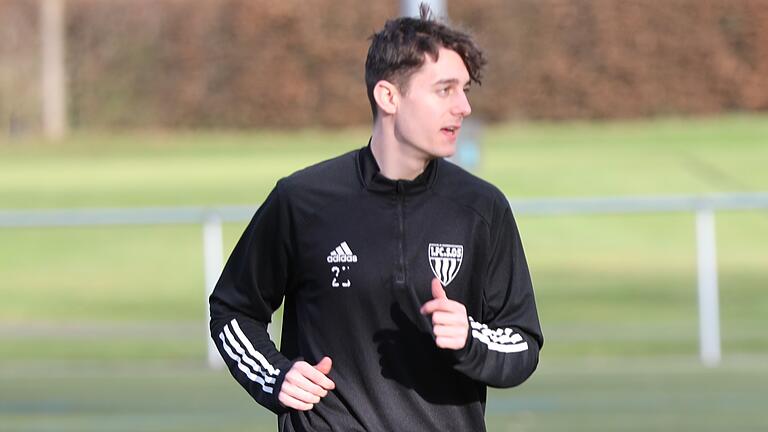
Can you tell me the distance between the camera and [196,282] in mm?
18438

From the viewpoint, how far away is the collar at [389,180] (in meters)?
4.18

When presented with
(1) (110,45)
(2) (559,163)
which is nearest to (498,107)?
(2) (559,163)

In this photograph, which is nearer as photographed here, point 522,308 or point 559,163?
point 522,308

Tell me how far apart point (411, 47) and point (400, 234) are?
1.56ft

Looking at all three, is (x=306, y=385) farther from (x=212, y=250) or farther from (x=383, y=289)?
(x=212, y=250)

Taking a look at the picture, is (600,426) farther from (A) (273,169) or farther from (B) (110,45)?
(B) (110,45)

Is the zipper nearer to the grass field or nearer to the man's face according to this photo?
the man's face

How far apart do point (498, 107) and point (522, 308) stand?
32919 millimetres

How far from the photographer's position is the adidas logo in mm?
4148

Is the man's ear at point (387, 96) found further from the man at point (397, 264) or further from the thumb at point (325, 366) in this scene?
the thumb at point (325, 366)

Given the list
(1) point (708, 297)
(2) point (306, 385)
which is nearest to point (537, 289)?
(1) point (708, 297)

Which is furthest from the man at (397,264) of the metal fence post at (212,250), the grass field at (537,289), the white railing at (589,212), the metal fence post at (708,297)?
the metal fence post at (708,297)

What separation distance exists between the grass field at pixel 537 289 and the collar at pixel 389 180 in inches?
204

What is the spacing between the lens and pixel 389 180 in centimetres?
419
